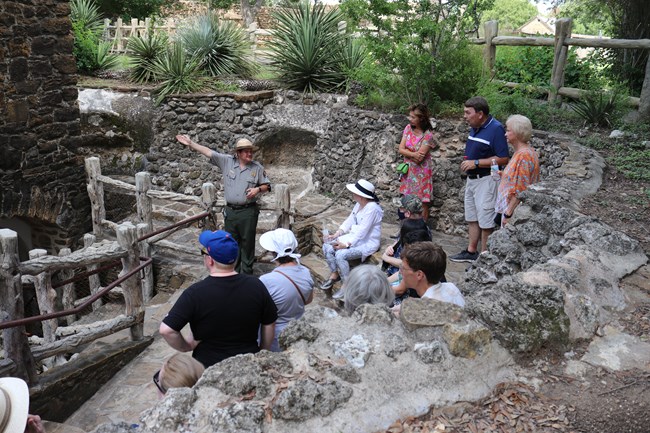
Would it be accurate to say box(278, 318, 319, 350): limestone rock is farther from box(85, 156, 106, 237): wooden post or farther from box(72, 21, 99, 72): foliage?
box(72, 21, 99, 72): foliage

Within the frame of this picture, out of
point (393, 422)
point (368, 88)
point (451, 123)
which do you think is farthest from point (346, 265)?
point (368, 88)

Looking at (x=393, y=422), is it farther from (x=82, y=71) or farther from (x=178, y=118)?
(x=82, y=71)

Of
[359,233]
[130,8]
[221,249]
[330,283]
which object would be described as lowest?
[330,283]

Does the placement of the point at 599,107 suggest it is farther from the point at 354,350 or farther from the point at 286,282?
the point at 354,350

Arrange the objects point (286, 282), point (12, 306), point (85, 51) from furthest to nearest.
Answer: point (85, 51) → point (12, 306) → point (286, 282)

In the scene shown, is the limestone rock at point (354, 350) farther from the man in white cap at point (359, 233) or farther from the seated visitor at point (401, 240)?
the man in white cap at point (359, 233)

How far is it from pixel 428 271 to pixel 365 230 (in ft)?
8.19

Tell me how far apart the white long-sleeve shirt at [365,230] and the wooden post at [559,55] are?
4673mm

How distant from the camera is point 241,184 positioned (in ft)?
21.3

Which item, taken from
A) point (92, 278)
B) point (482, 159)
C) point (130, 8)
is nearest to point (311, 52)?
point (482, 159)

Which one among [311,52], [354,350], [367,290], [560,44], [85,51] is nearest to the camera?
[354,350]

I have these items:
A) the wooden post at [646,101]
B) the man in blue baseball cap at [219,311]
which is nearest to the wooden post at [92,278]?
the man in blue baseball cap at [219,311]

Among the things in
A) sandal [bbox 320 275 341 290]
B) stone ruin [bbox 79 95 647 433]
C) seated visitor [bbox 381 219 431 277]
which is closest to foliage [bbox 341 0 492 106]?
sandal [bbox 320 275 341 290]

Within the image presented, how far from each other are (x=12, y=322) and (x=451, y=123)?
595cm
